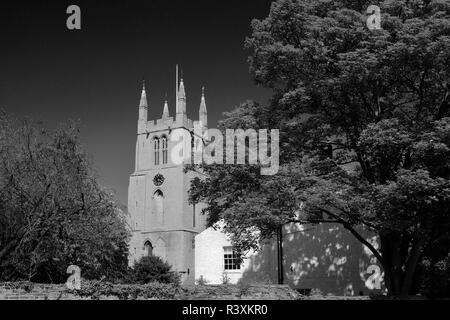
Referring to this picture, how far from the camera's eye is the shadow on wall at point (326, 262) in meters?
27.7

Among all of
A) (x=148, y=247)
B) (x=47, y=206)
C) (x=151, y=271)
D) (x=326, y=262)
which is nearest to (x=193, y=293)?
(x=47, y=206)

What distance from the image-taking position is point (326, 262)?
2903 centimetres

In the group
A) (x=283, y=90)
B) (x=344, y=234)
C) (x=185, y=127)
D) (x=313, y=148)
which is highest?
(x=185, y=127)

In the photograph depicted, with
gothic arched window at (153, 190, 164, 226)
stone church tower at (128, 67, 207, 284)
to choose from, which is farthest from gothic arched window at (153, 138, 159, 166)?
gothic arched window at (153, 190, 164, 226)

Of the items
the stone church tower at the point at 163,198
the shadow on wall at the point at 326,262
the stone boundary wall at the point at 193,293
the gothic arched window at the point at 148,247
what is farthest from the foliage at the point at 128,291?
the gothic arched window at the point at 148,247

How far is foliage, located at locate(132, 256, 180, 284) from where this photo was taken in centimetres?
2972

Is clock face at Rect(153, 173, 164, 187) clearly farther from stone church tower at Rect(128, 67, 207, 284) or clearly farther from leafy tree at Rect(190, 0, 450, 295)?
leafy tree at Rect(190, 0, 450, 295)

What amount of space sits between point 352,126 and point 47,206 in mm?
12752

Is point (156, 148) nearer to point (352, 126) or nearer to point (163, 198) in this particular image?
point (163, 198)

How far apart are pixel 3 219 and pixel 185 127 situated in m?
56.8
